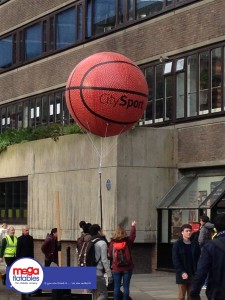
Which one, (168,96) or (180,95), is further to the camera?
(168,96)

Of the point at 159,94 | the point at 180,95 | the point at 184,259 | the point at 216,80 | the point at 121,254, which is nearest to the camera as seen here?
the point at 184,259

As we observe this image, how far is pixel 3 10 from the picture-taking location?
41.9m

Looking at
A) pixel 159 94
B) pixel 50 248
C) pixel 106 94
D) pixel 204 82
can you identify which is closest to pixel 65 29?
pixel 159 94

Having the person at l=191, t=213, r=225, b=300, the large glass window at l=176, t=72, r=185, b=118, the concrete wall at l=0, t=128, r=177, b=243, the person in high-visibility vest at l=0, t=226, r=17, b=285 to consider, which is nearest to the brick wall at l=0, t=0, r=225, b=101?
the large glass window at l=176, t=72, r=185, b=118

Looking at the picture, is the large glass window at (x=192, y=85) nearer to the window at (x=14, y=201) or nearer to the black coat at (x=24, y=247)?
the black coat at (x=24, y=247)

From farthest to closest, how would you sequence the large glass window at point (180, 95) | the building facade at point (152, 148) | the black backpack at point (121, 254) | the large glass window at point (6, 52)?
the large glass window at point (6, 52), the large glass window at point (180, 95), the building facade at point (152, 148), the black backpack at point (121, 254)

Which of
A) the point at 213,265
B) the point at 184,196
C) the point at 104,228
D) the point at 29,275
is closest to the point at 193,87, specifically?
the point at 184,196

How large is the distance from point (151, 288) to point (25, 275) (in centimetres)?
1019

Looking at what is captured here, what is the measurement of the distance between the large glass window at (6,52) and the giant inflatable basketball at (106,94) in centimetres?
1847

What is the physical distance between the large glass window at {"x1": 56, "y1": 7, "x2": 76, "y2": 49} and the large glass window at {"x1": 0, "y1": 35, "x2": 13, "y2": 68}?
4995 millimetres

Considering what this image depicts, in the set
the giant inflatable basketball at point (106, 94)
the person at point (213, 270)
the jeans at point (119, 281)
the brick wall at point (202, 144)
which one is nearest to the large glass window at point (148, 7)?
the brick wall at point (202, 144)

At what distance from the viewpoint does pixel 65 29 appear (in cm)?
3644

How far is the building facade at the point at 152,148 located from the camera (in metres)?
27.8

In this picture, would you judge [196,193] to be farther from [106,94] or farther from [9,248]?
[106,94]
